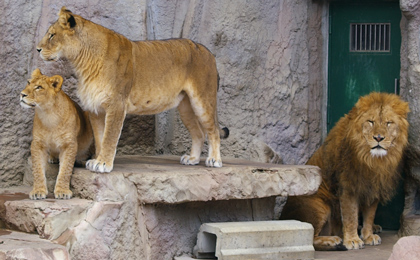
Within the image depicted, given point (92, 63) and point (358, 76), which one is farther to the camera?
point (358, 76)

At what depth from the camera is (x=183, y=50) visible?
714 centimetres

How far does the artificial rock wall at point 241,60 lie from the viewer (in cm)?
772

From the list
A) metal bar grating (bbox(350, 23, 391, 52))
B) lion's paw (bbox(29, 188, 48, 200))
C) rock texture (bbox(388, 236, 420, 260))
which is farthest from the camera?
metal bar grating (bbox(350, 23, 391, 52))

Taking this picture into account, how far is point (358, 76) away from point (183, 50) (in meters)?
3.00

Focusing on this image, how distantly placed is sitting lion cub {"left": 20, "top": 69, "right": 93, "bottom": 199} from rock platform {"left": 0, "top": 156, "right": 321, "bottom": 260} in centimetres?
14

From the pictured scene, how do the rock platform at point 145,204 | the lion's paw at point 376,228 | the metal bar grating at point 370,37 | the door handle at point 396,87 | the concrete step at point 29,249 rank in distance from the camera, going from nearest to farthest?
1. the concrete step at point 29,249
2. the rock platform at point 145,204
3. the lion's paw at point 376,228
4. the door handle at point 396,87
5. the metal bar grating at point 370,37

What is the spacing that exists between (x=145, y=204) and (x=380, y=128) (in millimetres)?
2653

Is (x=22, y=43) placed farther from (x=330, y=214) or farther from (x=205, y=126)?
(x=330, y=214)

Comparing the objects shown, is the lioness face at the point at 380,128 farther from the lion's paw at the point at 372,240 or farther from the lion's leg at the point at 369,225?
the lion's paw at the point at 372,240

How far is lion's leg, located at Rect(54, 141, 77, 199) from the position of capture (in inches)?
244

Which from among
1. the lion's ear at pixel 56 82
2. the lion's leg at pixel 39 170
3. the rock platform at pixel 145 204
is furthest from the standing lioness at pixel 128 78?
the lion's leg at pixel 39 170

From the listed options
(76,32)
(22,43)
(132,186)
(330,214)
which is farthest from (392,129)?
(22,43)

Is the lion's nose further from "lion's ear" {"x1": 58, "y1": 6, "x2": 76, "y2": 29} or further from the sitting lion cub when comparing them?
"lion's ear" {"x1": 58, "y1": 6, "x2": 76, "y2": 29}

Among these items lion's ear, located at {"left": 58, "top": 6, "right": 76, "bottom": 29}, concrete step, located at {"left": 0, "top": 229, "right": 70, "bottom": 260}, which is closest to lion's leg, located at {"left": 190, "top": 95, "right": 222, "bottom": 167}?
lion's ear, located at {"left": 58, "top": 6, "right": 76, "bottom": 29}
